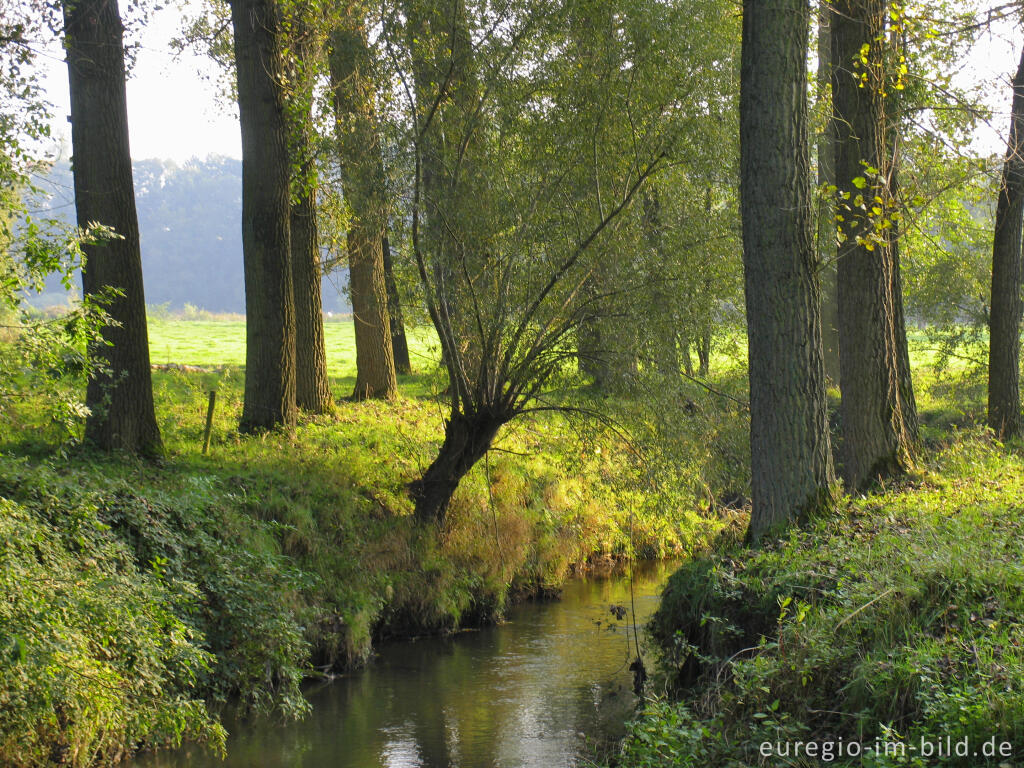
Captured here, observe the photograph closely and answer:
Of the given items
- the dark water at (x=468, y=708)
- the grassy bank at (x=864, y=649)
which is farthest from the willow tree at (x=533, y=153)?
the grassy bank at (x=864, y=649)

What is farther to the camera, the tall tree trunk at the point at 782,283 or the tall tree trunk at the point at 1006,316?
the tall tree trunk at the point at 1006,316

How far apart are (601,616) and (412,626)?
275 cm

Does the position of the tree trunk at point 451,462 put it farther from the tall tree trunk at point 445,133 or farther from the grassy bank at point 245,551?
the tall tree trunk at point 445,133

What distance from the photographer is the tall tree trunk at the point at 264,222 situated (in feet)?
45.8

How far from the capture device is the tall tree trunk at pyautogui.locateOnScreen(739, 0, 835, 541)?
8.70 metres

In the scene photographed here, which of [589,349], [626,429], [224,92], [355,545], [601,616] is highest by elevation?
[224,92]

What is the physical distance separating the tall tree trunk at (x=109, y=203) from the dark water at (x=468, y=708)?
4314 mm

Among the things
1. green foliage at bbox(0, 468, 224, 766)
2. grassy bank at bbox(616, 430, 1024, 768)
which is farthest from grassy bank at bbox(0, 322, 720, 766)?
grassy bank at bbox(616, 430, 1024, 768)

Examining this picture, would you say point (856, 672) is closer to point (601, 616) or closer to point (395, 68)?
point (601, 616)

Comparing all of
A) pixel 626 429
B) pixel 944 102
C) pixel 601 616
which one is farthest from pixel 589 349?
pixel 944 102

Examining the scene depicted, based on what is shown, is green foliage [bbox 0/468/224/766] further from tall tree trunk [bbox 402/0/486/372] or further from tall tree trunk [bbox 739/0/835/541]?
tall tree trunk [bbox 739/0/835/541]

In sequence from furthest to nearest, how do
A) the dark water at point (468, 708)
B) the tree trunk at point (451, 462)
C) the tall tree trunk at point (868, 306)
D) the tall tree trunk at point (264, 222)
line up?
the tall tree trunk at point (264, 222) < the tree trunk at point (451, 462) < the tall tree trunk at point (868, 306) < the dark water at point (468, 708)

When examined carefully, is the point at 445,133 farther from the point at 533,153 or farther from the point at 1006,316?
the point at 1006,316

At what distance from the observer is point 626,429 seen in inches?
488
